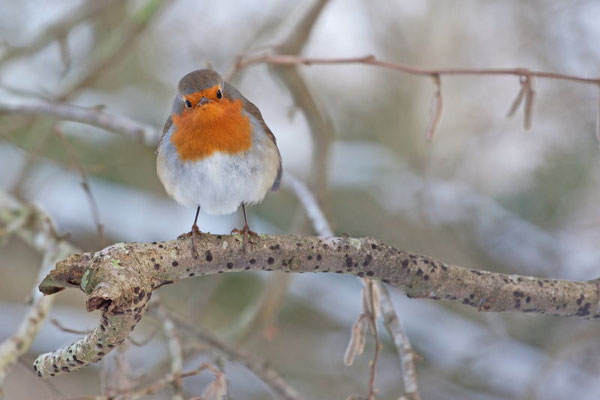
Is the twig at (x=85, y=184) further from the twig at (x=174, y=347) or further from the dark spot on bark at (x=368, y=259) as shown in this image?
the dark spot on bark at (x=368, y=259)

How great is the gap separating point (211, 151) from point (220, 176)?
85 millimetres

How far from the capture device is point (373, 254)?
1.75 m

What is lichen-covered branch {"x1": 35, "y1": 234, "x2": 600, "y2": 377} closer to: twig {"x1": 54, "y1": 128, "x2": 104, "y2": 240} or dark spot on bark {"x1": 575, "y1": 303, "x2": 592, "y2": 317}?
dark spot on bark {"x1": 575, "y1": 303, "x2": 592, "y2": 317}

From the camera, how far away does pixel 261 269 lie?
1804mm

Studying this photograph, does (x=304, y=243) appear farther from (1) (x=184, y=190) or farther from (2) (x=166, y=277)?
(1) (x=184, y=190)

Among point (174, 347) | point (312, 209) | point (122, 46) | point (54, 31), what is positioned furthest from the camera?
point (122, 46)

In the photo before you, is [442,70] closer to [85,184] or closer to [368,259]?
[368,259]

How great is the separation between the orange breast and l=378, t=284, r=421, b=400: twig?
28.1 inches

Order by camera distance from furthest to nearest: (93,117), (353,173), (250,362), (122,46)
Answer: (353,173) < (122,46) < (93,117) < (250,362)

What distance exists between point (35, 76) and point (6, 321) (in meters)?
2.22

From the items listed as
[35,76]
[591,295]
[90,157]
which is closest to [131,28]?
[90,157]

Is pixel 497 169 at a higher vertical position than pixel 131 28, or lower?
higher

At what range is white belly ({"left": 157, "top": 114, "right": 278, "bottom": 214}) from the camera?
6.97 ft

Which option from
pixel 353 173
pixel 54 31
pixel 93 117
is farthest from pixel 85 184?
pixel 353 173
